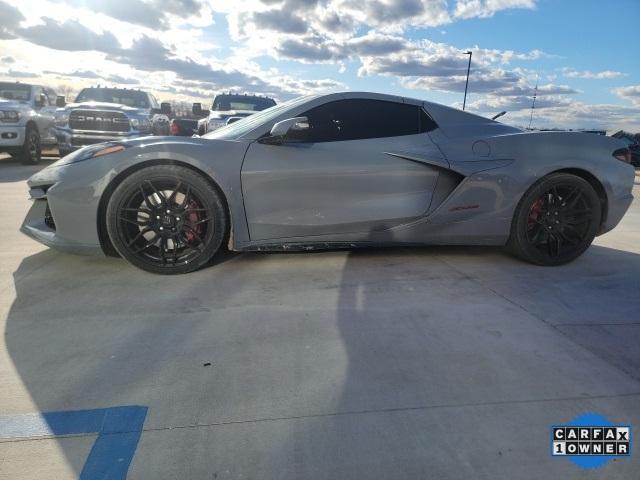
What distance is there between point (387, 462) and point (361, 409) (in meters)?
0.28

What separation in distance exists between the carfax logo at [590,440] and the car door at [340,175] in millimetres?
1886

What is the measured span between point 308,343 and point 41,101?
11425mm

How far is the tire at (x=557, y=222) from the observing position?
141 inches

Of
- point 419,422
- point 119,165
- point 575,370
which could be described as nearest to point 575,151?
point 575,370

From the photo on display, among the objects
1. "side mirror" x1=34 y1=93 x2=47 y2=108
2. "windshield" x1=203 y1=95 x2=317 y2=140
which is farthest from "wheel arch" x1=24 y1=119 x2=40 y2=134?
"windshield" x1=203 y1=95 x2=317 y2=140

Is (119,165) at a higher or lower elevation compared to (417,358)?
higher

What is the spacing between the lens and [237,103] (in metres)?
11.2

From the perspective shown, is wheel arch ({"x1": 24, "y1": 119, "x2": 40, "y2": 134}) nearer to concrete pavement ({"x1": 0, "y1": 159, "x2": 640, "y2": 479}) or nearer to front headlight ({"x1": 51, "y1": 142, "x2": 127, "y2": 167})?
concrete pavement ({"x1": 0, "y1": 159, "x2": 640, "y2": 479})

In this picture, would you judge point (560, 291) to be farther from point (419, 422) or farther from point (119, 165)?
point (119, 165)

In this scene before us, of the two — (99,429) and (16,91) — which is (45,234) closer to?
(99,429)

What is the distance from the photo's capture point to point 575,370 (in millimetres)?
2133

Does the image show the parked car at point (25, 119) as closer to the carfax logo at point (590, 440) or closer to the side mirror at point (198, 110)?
the side mirror at point (198, 110)

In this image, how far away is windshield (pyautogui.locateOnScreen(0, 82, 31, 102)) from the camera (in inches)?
409

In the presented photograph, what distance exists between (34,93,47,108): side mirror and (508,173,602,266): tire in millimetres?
11172
